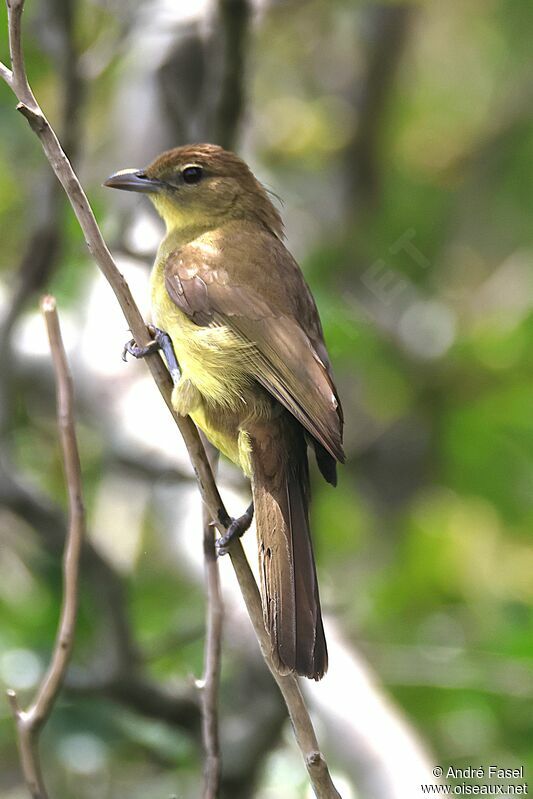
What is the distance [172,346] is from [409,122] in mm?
4420

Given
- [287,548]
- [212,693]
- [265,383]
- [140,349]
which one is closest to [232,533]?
[287,548]

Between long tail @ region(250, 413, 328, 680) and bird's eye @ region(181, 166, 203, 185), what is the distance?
1.05 metres

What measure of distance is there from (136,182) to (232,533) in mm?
1544

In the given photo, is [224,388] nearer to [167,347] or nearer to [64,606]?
[167,347]

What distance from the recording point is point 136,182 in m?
3.81

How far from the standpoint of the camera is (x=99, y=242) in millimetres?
2350

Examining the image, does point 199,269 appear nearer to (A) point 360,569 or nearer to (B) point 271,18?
(A) point 360,569

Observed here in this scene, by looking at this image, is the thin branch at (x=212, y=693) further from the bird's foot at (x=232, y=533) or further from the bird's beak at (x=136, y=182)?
the bird's beak at (x=136, y=182)

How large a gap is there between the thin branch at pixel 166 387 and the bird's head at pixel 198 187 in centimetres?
126

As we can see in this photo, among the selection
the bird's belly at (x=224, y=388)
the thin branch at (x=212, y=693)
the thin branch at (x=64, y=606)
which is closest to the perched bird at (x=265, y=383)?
the bird's belly at (x=224, y=388)

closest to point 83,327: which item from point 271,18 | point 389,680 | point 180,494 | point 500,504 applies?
point 180,494

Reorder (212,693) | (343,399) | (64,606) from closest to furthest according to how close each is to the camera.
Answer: (212,693) < (64,606) < (343,399)

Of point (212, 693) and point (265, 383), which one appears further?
point (265, 383)

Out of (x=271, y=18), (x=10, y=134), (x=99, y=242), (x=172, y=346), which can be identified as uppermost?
(x=271, y=18)
